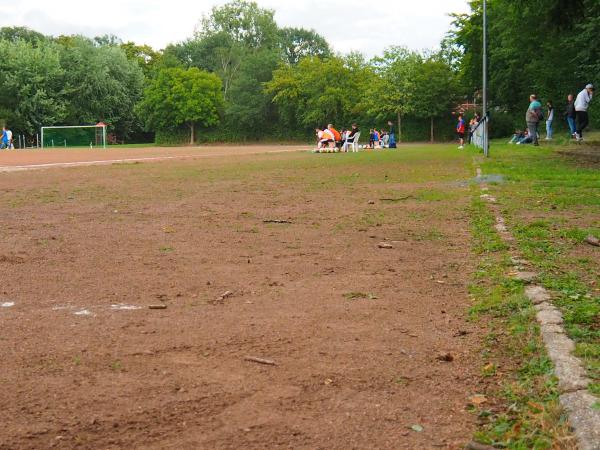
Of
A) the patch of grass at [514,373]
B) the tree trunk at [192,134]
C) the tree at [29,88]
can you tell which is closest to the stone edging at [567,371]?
the patch of grass at [514,373]

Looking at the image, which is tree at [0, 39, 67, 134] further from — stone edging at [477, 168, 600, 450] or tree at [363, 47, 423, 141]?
stone edging at [477, 168, 600, 450]

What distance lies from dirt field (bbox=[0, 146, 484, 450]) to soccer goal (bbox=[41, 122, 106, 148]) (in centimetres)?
6231

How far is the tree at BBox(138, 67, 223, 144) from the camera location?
77.8 meters

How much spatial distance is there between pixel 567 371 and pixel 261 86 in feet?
245

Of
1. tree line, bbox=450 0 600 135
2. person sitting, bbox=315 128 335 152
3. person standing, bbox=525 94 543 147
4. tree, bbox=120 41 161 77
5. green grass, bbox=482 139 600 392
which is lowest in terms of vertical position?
green grass, bbox=482 139 600 392

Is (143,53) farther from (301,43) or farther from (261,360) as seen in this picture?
(261,360)

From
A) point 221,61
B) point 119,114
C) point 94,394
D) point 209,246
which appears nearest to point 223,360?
point 94,394

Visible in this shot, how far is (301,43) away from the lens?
360 ft

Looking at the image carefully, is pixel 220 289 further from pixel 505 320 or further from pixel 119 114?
pixel 119 114

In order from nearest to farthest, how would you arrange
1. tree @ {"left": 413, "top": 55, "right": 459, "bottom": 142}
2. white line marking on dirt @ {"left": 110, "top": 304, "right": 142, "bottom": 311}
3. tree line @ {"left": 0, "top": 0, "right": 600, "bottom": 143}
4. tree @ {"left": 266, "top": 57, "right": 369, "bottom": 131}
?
1. white line marking on dirt @ {"left": 110, "top": 304, "right": 142, "bottom": 311}
2. tree line @ {"left": 0, "top": 0, "right": 600, "bottom": 143}
3. tree @ {"left": 413, "top": 55, "right": 459, "bottom": 142}
4. tree @ {"left": 266, "top": 57, "right": 369, "bottom": 131}

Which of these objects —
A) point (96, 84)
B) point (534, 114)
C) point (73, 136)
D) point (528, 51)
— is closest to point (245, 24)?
point (96, 84)

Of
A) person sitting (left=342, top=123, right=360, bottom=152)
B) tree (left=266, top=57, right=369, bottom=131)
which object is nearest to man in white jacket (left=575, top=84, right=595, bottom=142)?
person sitting (left=342, top=123, right=360, bottom=152)

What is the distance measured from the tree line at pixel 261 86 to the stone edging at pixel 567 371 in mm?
39666

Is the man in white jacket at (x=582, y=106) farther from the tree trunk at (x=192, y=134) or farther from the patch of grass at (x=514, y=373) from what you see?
the tree trunk at (x=192, y=134)
